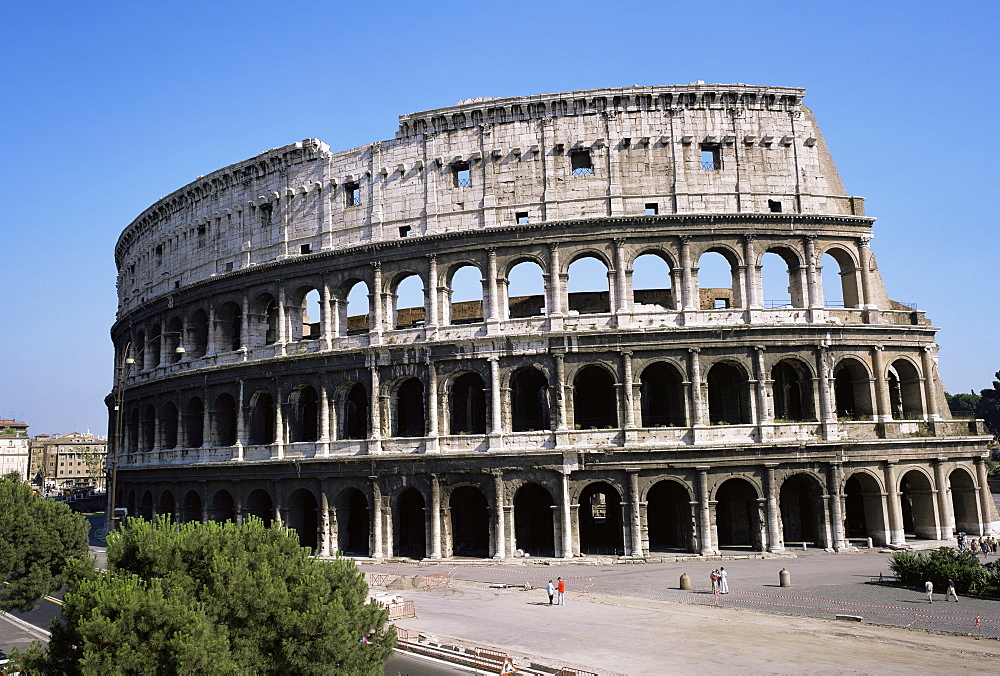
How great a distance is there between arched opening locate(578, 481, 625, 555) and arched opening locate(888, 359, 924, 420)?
12927 millimetres

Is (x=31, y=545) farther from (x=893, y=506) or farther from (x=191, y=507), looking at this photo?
(x=893, y=506)

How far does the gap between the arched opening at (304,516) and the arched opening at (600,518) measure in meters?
12.6

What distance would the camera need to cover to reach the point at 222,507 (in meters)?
39.5

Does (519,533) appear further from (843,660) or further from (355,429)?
(843,660)

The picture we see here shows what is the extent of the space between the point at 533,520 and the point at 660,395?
804cm

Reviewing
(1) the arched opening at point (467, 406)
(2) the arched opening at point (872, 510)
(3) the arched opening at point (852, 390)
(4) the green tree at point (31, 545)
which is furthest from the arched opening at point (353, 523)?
(3) the arched opening at point (852, 390)

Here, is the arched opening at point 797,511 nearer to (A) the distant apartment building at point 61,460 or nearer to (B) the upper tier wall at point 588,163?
(B) the upper tier wall at point 588,163

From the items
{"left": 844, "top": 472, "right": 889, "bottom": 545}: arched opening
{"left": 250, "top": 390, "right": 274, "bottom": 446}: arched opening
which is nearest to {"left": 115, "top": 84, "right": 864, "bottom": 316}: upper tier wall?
{"left": 250, "top": 390, "right": 274, "bottom": 446}: arched opening

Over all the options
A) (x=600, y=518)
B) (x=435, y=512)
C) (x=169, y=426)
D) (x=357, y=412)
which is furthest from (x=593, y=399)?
(x=169, y=426)

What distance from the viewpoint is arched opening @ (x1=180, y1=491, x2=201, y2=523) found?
1585 inches

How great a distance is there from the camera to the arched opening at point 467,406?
118 ft

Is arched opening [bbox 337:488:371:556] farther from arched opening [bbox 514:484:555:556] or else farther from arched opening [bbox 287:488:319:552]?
arched opening [bbox 514:484:555:556]

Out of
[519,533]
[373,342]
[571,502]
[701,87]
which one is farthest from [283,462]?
[701,87]

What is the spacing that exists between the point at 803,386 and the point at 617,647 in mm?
18007
